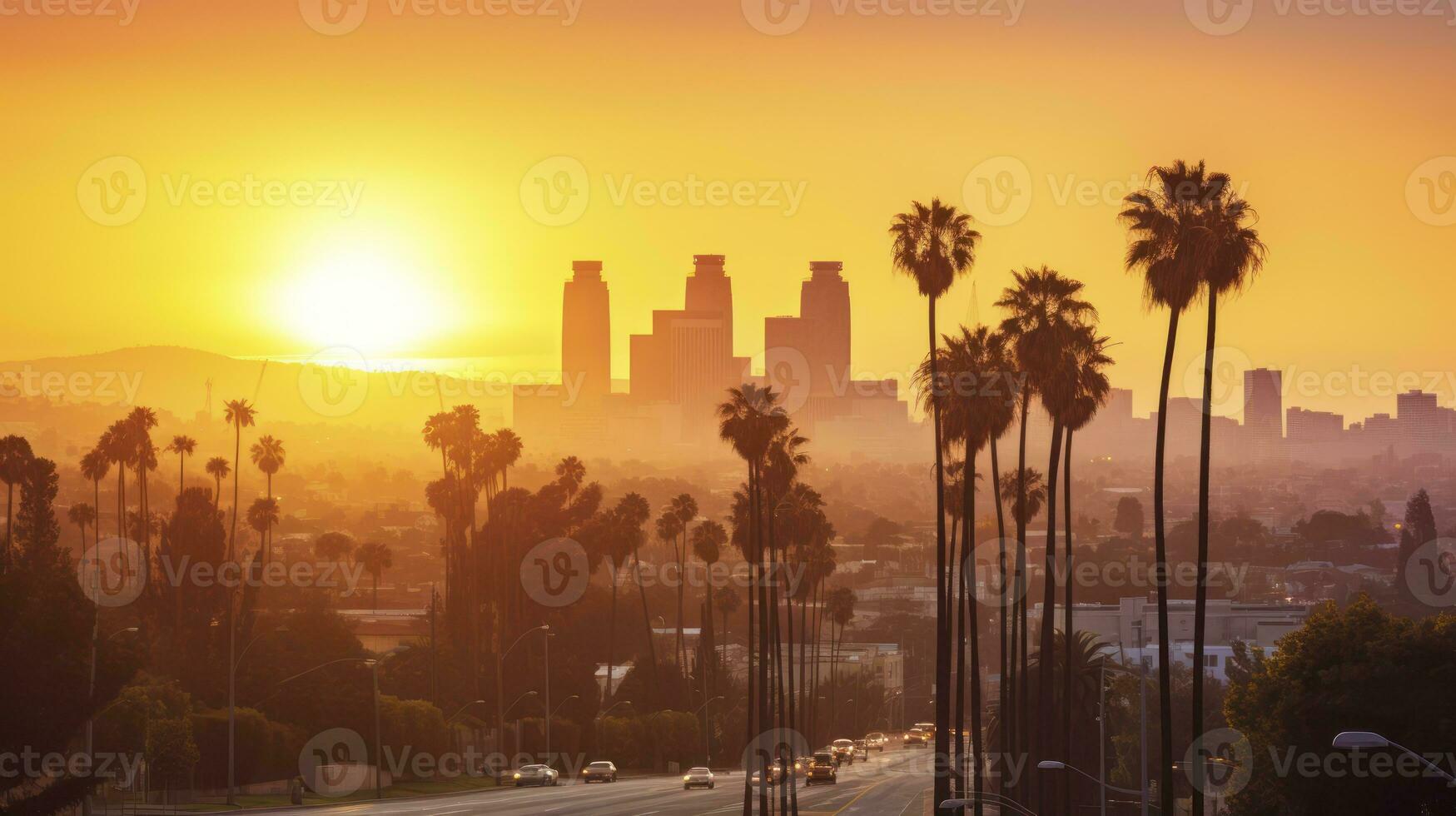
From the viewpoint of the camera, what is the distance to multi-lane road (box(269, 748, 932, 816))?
68312mm

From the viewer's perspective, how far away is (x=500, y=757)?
103m

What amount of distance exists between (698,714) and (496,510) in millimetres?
34225

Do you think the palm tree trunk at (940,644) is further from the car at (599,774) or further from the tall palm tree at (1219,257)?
the car at (599,774)

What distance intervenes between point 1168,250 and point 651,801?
43968 millimetres

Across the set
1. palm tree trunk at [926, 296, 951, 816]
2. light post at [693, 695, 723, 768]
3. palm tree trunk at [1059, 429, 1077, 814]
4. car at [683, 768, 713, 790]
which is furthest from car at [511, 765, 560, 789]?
light post at [693, 695, 723, 768]

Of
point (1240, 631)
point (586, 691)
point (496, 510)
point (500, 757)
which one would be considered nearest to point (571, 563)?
point (496, 510)

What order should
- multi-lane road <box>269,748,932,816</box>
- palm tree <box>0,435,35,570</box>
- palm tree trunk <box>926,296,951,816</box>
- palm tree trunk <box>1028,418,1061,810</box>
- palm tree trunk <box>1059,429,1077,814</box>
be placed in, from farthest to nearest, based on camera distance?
1. palm tree <box>0,435,35,570</box>
2. multi-lane road <box>269,748,932,816</box>
3. palm tree trunk <box>1028,418,1061,810</box>
4. palm tree trunk <box>1059,429,1077,814</box>
5. palm tree trunk <box>926,296,951,816</box>

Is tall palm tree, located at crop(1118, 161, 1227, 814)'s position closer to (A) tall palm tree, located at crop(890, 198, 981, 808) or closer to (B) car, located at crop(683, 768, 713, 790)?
(A) tall palm tree, located at crop(890, 198, 981, 808)

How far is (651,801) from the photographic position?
259 ft

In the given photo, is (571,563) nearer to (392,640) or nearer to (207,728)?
(392,640)

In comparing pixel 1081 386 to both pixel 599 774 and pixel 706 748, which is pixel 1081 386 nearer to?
pixel 599 774

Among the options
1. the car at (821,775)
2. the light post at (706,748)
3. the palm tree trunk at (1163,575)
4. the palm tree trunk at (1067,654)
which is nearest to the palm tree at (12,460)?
the light post at (706,748)

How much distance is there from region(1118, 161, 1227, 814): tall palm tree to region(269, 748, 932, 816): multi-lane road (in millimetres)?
29659

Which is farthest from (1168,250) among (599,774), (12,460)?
(12,460)
